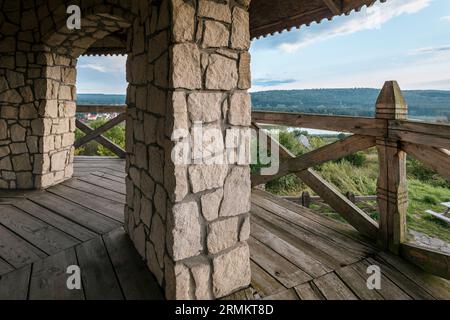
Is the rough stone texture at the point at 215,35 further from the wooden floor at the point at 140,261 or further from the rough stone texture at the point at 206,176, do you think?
the wooden floor at the point at 140,261

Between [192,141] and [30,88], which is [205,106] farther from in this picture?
[30,88]

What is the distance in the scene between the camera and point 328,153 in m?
2.54

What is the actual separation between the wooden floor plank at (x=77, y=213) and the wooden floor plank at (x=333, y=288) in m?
1.93

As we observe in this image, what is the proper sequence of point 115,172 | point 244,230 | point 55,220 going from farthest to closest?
point 115,172 < point 55,220 < point 244,230

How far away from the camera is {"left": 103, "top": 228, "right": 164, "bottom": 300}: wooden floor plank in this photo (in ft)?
5.61

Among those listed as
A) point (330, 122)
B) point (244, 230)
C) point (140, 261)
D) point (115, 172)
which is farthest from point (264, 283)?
point (115, 172)

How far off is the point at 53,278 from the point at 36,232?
3.01 feet

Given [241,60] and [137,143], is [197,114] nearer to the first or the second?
[241,60]

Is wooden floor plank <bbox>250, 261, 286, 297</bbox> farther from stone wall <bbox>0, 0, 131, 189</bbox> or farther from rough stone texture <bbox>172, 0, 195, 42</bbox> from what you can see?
Answer: stone wall <bbox>0, 0, 131, 189</bbox>

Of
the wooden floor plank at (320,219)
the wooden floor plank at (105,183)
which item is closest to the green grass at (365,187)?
the wooden floor plank at (320,219)

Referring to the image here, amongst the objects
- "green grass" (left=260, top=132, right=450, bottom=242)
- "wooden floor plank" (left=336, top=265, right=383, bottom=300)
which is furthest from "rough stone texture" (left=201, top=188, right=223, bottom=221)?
"green grass" (left=260, top=132, right=450, bottom=242)

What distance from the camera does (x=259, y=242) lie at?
7.72 feet
